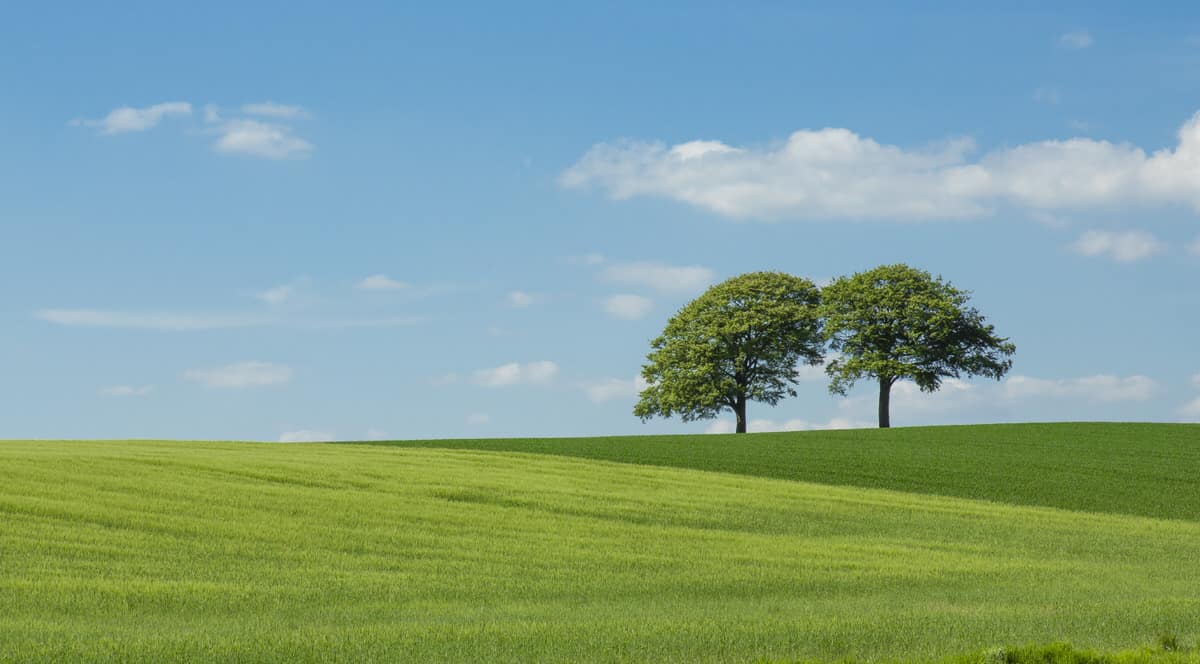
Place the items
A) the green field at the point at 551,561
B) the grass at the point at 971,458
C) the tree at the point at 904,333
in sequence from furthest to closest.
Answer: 1. the tree at the point at 904,333
2. the grass at the point at 971,458
3. the green field at the point at 551,561

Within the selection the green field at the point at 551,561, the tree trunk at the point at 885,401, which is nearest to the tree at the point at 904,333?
the tree trunk at the point at 885,401

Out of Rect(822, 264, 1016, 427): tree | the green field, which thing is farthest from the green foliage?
the green field

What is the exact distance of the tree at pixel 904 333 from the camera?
2650 inches

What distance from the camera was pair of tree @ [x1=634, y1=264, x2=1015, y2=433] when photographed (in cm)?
6762

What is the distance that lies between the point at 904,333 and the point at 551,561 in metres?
52.1

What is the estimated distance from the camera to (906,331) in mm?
67875

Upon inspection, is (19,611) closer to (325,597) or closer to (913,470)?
(325,597)

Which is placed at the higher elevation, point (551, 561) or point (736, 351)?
point (736, 351)

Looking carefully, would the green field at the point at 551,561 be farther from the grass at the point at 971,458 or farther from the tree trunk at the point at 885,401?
the tree trunk at the point at 885,401

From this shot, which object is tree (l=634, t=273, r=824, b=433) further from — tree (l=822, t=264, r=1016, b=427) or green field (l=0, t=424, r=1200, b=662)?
green field (l=0, t=424, r=1200, b=662)

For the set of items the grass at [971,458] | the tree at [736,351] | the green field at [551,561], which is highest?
the tree at [736,351]

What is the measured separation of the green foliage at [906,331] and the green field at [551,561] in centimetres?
2713

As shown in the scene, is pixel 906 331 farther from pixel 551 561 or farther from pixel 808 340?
pixel 551 561

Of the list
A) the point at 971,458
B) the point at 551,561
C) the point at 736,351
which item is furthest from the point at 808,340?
the point at 551,561
